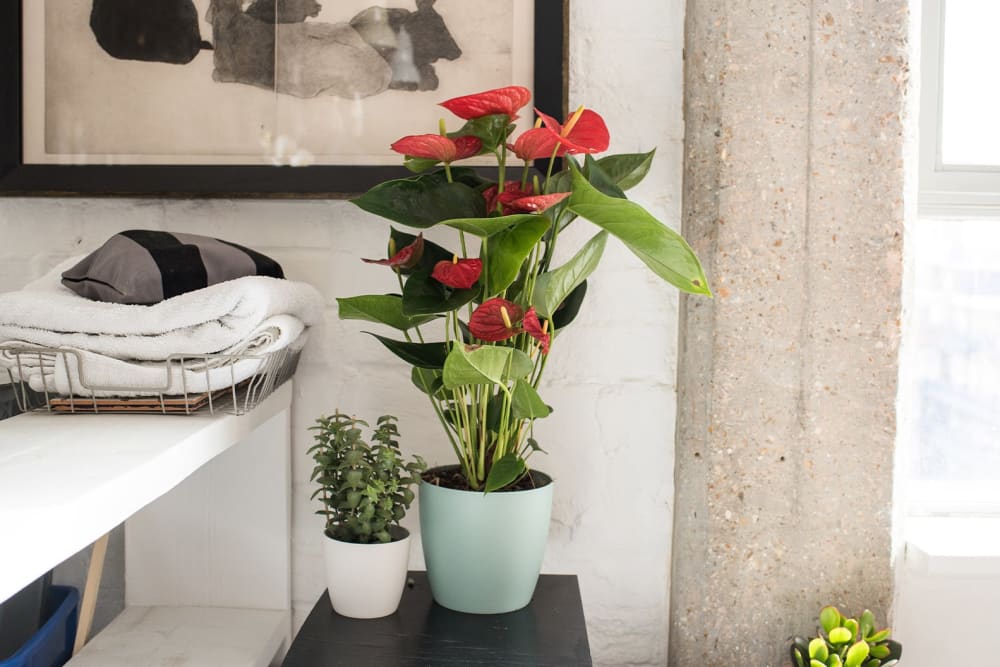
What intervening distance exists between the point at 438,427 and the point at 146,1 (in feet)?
2.17

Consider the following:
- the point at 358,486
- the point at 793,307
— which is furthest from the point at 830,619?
the point at 358,486

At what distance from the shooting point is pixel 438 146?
709 millimetres

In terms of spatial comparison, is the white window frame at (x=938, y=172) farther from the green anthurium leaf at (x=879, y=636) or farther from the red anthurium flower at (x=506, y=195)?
the red anthurium flower at (x=506, y=195)

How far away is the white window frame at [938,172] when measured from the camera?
1126 millimetres

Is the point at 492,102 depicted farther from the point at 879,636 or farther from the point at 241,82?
the point at 879,636

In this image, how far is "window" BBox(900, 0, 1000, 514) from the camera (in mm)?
1129

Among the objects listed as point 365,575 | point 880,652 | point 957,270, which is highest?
point 957,270

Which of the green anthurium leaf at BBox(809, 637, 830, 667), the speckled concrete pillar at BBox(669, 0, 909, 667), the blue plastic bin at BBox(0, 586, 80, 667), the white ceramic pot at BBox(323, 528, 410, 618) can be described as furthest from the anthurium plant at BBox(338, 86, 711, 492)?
the blue plastic bin at BBox(0, 586, 80, 667)

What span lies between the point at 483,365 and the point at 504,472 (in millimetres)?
→ 146

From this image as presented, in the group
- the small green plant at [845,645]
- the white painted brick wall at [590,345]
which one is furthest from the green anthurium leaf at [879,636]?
the white painted brick wall at [590,345]

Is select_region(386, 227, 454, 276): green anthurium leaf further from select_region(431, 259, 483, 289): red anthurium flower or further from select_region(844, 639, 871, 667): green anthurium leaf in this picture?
select_region(844, 639, 871, 667): green anthurium leaf

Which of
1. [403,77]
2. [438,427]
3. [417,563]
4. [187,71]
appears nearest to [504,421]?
[438,427]

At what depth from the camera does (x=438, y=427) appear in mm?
1008

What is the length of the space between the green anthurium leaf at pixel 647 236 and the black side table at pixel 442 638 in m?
0.38
